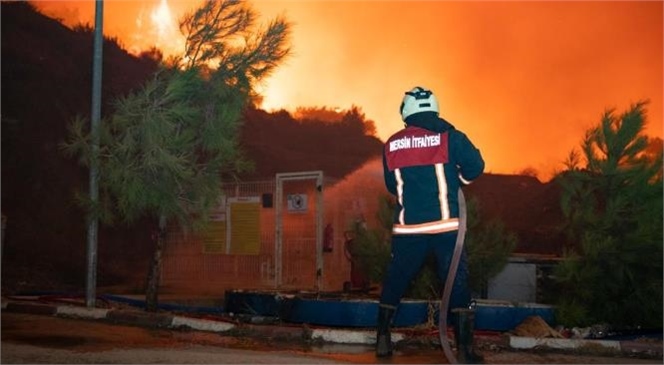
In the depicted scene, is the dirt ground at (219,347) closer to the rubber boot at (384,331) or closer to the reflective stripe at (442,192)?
the rubber boot at (384,331)

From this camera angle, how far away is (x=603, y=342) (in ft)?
22.0

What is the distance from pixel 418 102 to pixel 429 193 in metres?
0.73

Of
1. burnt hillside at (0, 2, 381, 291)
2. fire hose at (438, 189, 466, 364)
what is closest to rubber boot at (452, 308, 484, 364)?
A: fire hose at (438, 189, 466, 364)

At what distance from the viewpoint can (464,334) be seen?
5363 millimetres

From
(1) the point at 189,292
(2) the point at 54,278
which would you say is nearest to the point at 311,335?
(1) the point at 189,292

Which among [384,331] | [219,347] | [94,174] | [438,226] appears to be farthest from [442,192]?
[94,174]

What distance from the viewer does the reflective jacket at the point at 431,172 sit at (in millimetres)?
5367

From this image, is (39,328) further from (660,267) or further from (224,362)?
(660,267)

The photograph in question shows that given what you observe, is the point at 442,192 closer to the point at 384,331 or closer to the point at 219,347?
the point at 384,331

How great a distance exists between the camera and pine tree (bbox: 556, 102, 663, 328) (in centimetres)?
779

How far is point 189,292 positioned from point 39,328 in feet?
15.8

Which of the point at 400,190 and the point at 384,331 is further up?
the point at 400,190

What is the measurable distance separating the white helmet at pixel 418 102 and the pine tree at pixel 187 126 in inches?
137

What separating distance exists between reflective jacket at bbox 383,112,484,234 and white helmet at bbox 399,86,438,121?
0.05 meters
